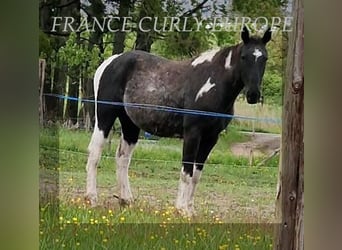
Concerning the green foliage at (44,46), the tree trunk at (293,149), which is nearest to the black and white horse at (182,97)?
the tree trunk at (293,149)

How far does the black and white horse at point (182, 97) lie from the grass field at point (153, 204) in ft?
0.12

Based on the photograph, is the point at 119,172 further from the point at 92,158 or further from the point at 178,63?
the point at 178,63

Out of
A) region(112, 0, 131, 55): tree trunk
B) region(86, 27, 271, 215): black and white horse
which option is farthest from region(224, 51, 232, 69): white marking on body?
region(112, 0, 131, 55): tree trunk

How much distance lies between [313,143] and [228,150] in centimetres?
39

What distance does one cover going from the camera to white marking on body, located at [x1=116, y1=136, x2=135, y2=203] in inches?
122

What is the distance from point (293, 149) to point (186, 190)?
53cm

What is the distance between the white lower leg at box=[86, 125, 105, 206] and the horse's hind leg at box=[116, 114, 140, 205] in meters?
0.09

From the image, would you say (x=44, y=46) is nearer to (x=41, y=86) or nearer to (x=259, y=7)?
(x=41, y=86)

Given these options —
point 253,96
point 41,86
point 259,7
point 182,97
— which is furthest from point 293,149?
point 41,86

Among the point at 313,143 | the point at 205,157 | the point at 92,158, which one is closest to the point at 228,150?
the point at 205,157

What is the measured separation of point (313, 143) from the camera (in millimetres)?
3064

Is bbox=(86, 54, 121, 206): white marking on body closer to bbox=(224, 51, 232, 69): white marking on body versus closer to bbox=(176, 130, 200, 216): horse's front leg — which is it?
bbox=(176, 130, 200, 216): horse's front leg

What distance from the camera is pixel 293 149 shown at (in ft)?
10.1

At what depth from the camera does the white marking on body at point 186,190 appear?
3100 millimetres
